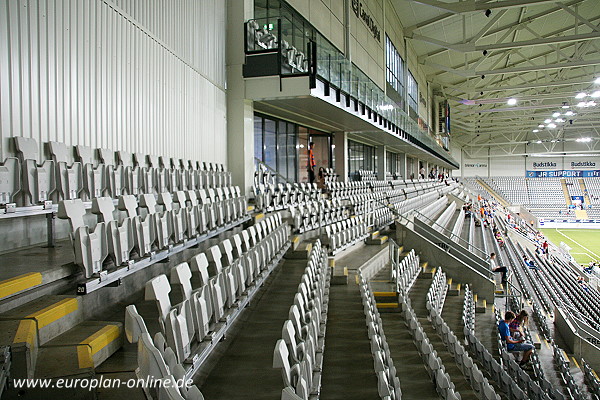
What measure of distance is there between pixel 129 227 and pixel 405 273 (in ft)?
16.8

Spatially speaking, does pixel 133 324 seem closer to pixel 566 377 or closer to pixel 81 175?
pixel 81 175

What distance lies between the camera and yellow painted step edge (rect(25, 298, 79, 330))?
1.97m

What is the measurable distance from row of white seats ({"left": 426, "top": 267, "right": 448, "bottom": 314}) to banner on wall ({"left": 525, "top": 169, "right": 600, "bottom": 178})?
40993mm

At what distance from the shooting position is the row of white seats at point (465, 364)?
373cm

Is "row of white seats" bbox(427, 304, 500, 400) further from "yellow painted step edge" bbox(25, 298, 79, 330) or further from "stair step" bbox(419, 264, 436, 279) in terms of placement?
"yellow painted step edge" bbox(25, 298, 79, 330)

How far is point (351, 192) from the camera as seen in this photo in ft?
38.1

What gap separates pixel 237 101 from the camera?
7734 mm

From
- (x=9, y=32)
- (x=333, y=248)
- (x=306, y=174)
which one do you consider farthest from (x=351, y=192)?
(x=9, y=32)

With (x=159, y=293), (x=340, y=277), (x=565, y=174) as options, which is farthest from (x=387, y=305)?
(x=565, y=174)

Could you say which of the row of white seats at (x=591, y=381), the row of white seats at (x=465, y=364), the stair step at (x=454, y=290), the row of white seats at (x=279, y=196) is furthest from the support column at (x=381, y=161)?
the row of white seats at (x=465, y=364)

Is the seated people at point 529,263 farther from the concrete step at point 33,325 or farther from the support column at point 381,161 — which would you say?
the concrete step at point 33,325

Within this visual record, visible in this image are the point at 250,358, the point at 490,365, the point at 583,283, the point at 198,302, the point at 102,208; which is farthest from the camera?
the point at 583,283

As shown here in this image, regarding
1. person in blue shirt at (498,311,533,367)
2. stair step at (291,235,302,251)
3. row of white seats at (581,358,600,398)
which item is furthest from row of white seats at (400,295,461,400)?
row of white seats at (581,358,600,398)

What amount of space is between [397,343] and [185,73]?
15.5 ft
